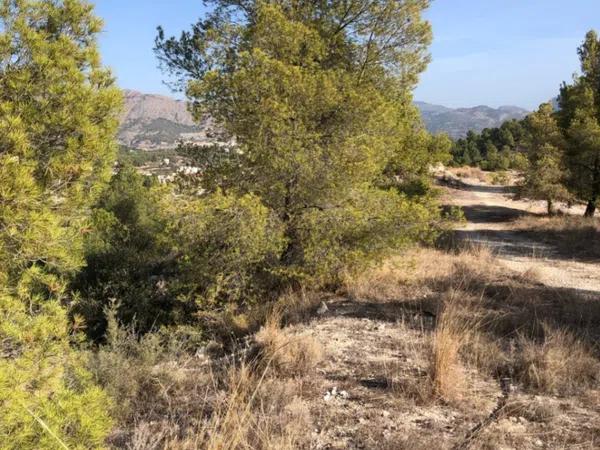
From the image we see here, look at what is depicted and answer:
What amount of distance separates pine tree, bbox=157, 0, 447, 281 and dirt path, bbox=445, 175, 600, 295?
2.33 metres

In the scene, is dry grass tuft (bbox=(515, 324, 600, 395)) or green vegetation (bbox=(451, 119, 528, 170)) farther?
green vegetation (bbox=(451, 119, 528, 170))

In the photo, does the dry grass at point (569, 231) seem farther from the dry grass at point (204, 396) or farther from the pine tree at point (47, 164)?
the pine tree at point (47, 164)

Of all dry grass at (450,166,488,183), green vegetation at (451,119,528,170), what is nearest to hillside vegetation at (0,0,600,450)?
dry grass at (450,166,488,183)

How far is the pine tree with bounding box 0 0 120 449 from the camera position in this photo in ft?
11.3

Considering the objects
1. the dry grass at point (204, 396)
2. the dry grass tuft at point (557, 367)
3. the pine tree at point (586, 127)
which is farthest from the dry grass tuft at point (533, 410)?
the pine tree at point (586, 127)

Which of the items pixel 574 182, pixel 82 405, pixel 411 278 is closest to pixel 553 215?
pixel 574 182

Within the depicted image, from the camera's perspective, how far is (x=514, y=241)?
1650 centimetres

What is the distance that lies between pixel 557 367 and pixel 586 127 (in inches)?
629

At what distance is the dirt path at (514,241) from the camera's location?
10375 mm

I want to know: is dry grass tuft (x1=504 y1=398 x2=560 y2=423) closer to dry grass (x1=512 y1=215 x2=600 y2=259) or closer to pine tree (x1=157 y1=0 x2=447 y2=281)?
pine tree (x1=157 y1=0 x2=447 y2=281)

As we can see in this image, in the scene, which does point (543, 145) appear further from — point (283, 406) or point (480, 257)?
point (283, 406)

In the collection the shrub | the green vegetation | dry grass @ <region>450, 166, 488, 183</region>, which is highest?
the green vegetation

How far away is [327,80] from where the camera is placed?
7.48 m

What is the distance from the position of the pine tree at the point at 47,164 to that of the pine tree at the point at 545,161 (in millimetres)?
17940
